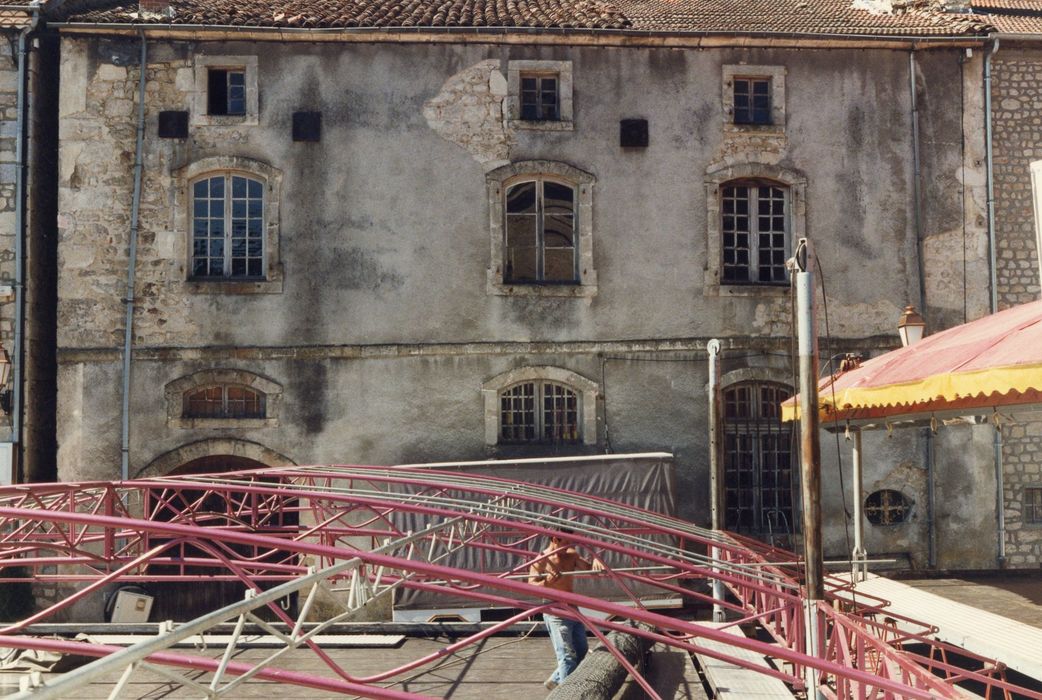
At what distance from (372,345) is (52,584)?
553 cm

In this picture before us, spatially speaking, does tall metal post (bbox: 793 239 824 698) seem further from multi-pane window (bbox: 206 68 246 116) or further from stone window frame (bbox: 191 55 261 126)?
multi-pane window (bbox: 206 68 246 116)

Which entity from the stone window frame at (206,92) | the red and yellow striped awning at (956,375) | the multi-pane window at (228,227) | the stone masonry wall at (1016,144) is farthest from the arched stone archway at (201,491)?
the stone masonry wall at (1016,144)

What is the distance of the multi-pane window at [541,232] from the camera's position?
56.7 feet

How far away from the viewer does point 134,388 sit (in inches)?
654

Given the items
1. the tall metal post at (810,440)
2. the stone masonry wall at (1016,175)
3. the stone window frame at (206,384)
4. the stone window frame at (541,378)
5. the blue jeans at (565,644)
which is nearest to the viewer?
the tall metal post at (810,440)

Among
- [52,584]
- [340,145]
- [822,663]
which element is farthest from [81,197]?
[822,663]

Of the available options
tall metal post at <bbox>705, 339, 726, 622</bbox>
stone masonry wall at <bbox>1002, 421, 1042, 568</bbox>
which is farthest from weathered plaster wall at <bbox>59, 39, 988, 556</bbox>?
tall metal post at <bbox>705, 339, 726, 622</bbox>

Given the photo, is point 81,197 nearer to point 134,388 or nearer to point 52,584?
point 134,388

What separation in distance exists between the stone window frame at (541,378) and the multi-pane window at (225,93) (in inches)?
217

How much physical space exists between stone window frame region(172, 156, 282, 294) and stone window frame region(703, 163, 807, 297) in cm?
631

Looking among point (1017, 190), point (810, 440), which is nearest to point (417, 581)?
point (810, 440)

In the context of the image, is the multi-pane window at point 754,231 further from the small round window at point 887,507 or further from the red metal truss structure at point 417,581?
the red metal truss structure at point 417,581

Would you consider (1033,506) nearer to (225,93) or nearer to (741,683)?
(741,683)

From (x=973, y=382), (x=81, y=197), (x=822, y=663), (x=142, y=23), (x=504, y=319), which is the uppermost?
(x=142, y=23)
